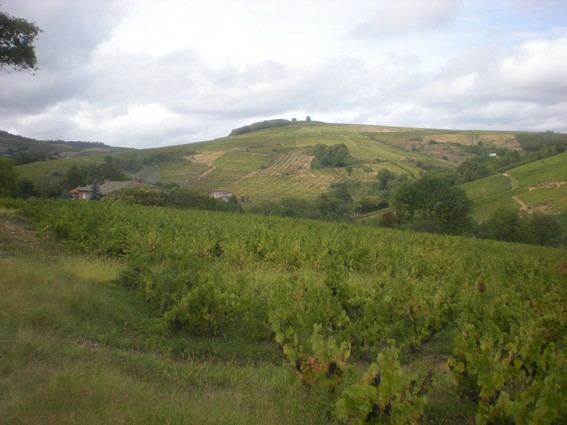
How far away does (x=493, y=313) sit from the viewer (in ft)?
25.6

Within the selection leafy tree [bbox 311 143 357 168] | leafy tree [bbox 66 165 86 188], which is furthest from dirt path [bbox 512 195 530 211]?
leafy tree [bbox 66 165 86 188]

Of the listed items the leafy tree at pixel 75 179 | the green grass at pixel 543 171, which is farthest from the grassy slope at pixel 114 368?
the green grass at pixel 543 171

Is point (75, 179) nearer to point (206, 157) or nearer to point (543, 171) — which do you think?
point (206, 157)

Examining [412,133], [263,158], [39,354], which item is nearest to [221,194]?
[263,158]

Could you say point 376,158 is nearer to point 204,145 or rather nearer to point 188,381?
point 204,145

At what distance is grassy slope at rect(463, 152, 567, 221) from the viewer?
165ft

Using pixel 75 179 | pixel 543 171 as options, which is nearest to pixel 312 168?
pixel 543 171

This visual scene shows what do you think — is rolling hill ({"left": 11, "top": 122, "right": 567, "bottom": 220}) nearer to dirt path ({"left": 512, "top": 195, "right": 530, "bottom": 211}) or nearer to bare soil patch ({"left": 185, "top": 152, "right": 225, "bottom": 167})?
bare soil patch ({"left": 185, "top": 152, "right": 225, "bottom": 167})

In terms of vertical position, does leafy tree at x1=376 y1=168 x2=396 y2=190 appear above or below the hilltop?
below

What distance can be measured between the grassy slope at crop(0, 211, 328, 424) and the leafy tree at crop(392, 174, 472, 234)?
151 ft

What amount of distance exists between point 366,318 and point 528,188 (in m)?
58.2

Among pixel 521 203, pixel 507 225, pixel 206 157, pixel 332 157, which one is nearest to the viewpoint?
pixel 507 225

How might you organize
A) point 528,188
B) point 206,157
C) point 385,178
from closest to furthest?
point 528,188, point 385,178, point 206,157

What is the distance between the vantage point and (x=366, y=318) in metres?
7.24
